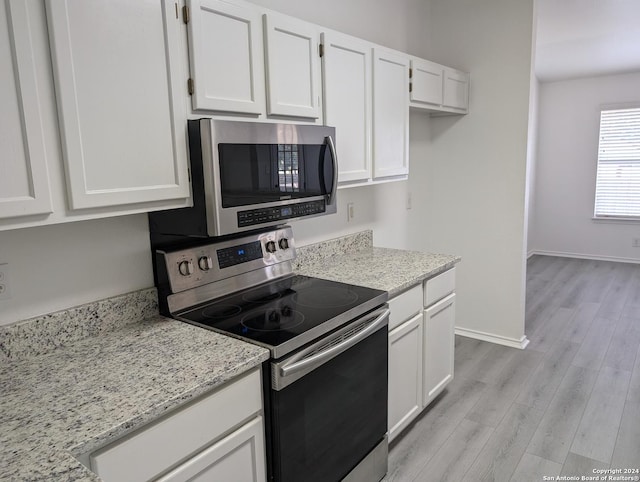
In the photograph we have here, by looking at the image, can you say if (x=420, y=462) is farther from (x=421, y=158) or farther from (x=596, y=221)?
(x=596, y=221)

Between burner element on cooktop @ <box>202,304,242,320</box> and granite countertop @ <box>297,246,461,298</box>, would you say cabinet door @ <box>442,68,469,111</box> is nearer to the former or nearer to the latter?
granite countertop @ <box>297,246,461,298</box>

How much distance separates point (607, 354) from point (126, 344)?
11.1 feet

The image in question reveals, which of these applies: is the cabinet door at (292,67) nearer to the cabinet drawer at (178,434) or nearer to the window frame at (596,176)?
the cabinet drawer at (178,434)

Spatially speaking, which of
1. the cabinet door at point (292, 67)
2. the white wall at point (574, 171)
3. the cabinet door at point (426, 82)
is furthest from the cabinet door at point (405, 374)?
the white wall at point (574, 171)

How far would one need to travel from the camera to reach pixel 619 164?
19.9 ft

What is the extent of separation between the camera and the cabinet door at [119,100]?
46.9 inches

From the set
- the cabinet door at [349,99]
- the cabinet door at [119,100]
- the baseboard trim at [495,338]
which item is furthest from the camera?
the baseboard trim at [495,338]

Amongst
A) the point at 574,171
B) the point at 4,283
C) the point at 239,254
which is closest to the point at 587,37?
the point at 574,171

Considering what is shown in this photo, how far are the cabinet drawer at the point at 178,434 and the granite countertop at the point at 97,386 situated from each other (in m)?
0.05

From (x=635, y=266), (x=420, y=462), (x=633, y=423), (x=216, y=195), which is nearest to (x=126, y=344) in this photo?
(x=216, y=195)

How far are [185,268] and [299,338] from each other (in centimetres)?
57

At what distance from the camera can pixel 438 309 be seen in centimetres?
251

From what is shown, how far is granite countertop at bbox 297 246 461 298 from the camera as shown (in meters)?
2.16

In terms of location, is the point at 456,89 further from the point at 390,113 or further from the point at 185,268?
the point at 185,268
